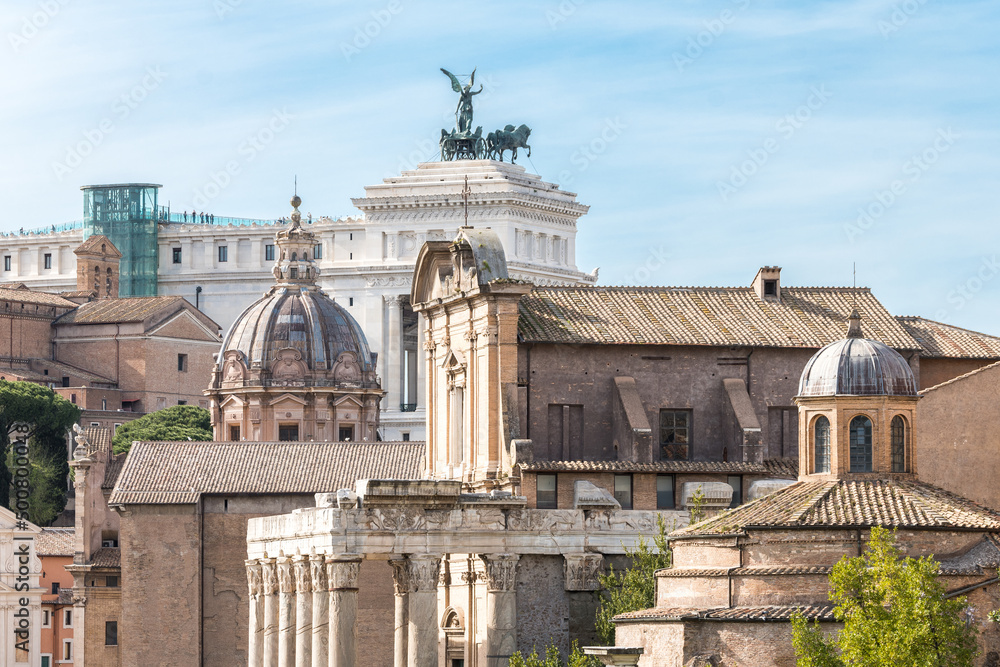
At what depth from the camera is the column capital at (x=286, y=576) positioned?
67562 millimetres

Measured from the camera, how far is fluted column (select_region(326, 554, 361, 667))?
62344mm

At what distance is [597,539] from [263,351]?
44.2m

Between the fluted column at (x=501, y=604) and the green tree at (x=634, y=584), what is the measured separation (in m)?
2.15

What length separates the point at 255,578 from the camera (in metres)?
72.6

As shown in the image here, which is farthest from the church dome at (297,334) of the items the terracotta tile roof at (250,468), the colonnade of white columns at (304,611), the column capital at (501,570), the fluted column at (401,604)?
the column capital at (501,570)

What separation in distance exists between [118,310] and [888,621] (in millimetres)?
109792

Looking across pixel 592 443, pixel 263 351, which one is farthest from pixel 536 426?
pixel 263 351

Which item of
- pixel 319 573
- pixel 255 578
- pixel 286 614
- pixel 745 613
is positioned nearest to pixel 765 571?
pixel 745 613

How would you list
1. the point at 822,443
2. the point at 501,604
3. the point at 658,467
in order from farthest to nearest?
1. the point at 658,467
2. the point at 501,604
3. the point at 822,443

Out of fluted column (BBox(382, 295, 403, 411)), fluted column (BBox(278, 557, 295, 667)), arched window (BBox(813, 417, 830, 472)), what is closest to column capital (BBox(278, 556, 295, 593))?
fluted column (BBox(278, 557, 295, 667))

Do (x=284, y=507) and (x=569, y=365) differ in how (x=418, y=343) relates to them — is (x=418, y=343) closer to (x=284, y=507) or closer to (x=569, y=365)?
(x=284, y=507)

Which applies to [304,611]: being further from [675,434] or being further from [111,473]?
[111,473]

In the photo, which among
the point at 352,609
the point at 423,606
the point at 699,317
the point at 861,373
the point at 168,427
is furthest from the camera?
Answer: the point at 168,427

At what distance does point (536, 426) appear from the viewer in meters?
68.8
